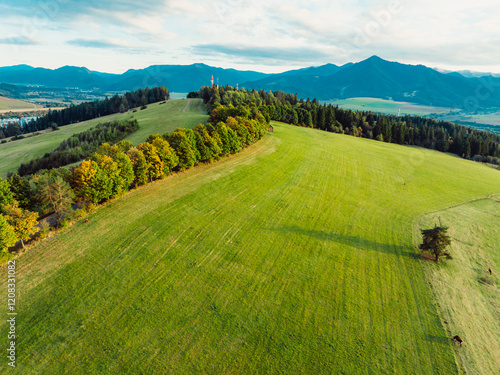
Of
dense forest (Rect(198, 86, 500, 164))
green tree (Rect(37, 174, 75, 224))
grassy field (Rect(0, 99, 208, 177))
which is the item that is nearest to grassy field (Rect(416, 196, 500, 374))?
green tree (Rect(37, 174, 75, 224))

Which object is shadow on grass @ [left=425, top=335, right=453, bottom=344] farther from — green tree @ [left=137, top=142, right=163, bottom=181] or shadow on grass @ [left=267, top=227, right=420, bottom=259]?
green tree @ [left=137, top=142, right=163, bottom=181]

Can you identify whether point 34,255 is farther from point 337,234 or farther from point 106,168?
point 337,234

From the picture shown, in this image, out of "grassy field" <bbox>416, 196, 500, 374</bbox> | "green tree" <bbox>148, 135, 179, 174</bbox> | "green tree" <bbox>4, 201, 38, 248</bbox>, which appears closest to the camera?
"grassy field" <bbox>416, 196, 500, 374</bbox>

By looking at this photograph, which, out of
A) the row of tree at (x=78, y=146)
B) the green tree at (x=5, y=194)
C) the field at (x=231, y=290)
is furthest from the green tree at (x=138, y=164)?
the row of tree at (x=78, y=146)

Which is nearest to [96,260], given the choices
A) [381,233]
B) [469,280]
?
[381,233]

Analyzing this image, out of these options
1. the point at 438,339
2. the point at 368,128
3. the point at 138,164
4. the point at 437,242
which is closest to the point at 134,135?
the point at 138,164

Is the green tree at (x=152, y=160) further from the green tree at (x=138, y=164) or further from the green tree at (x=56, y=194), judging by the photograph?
the green tree at (x=56, y=194)
